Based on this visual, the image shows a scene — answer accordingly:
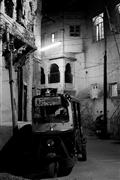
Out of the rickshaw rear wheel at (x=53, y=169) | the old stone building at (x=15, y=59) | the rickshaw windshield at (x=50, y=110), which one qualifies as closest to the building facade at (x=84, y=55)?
the old stone building at (x=15, y=59)

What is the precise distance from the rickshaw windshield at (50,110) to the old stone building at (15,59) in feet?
11.4

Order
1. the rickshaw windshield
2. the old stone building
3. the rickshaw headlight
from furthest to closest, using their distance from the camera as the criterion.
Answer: the old stone building
the rickshaw windshield
the rickshaw headlight

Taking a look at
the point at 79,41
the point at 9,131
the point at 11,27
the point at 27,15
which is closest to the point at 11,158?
the point at 9,131

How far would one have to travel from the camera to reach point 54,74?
31766 millimetres

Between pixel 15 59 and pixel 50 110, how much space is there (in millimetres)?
8137

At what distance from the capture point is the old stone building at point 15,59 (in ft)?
48.1

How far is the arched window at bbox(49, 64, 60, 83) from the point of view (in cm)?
3148

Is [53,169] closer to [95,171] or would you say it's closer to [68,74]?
[95,171]

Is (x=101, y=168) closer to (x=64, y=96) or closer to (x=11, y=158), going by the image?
(x=64, y=96)

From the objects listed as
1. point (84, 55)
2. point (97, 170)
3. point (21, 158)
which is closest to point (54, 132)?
point (97, 170)

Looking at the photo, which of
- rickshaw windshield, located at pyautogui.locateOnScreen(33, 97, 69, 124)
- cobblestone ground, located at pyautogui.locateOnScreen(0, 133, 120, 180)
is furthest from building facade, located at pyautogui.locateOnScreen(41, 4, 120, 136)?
rickshaw windshield, located at pyautogui.locateOnScreen(33, 97, 69, 124)

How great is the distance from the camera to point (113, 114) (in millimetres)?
25656

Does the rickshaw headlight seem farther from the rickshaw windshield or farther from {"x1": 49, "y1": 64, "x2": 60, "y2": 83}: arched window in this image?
{"x1": 49, "y1": 64, "x2": 60, "y2": 83}: arched window

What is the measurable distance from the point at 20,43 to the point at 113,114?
12.3m
